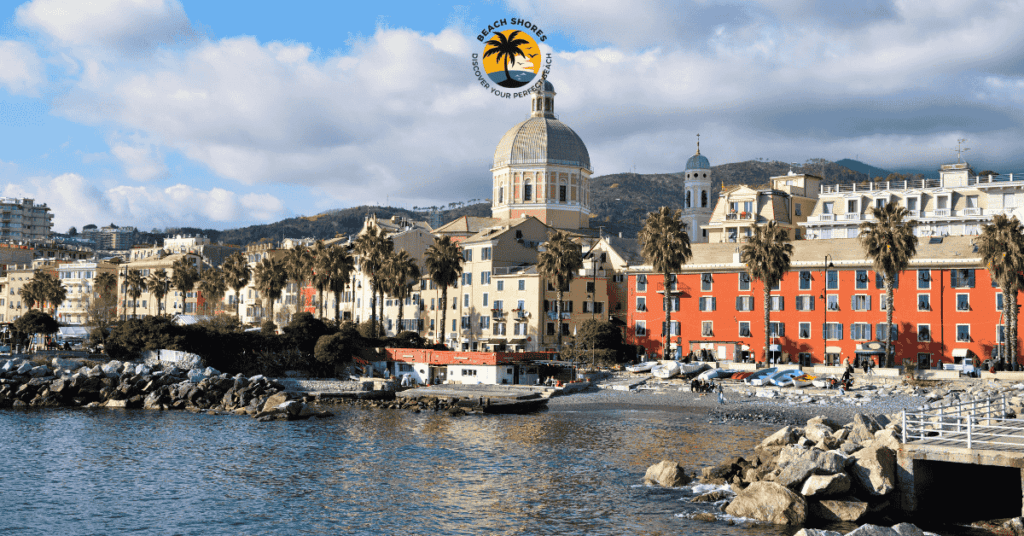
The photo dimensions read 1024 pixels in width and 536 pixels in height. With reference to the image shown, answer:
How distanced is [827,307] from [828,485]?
49578 millimetres

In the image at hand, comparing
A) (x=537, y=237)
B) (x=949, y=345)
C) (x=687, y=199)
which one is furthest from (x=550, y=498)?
(x=687, y=199)

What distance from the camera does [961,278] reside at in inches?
2763

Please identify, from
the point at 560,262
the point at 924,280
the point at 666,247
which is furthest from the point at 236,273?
the point at 924,280

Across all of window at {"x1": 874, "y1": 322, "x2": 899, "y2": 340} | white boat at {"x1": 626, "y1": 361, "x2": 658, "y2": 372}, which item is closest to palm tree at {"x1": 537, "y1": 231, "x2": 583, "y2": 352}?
white boat at {"x1": 626, "y1": 361, "x2": 658, "y2": 372}

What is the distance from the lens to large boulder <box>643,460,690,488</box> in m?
33.9

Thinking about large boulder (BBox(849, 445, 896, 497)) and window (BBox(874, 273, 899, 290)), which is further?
window (BBox(874, 273, 899, 290))

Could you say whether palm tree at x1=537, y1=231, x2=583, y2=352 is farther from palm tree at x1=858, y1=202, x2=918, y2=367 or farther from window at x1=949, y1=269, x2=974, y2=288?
window at x1=949, y1=269, x2=974, y2=288

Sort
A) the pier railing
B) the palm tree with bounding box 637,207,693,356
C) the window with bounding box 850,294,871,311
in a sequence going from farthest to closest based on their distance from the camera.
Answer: the palm tree with bounding box 637,207,693,356, the window with bounding box 850,294,871,311, the pier railing

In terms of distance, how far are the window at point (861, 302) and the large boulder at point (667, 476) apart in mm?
44333

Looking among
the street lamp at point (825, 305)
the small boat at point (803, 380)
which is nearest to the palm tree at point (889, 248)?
the small boat at point (803, 380)

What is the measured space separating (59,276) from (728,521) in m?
151

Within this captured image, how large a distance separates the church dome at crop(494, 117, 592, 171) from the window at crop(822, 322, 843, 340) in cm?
5469

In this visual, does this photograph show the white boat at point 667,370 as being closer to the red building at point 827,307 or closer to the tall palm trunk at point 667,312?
the tall palm trunk at point 667,312

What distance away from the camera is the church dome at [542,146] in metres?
123
